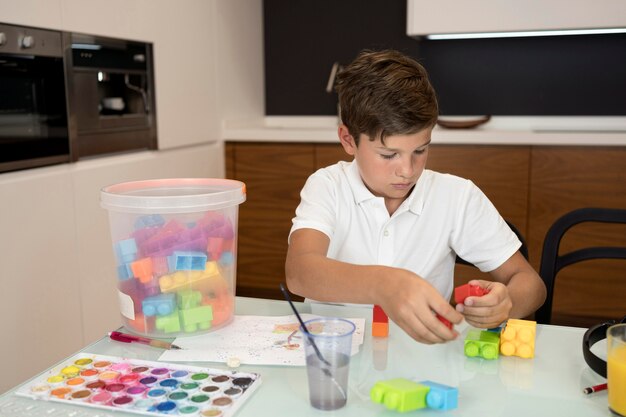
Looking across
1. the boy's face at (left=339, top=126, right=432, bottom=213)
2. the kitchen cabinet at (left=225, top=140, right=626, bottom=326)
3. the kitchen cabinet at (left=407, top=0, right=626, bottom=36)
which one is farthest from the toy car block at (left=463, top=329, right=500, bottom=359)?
the kitchen cabinet at (left=407, top=0, right=626, bottom=36)

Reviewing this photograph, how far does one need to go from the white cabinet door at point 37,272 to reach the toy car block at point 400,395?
134cm

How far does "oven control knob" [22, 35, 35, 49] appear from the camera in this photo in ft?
6.03

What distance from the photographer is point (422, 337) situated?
2.80 ft

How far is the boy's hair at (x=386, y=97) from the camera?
1236mm

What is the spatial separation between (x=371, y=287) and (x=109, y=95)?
1689mm

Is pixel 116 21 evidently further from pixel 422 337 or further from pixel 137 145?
pixel 422 337

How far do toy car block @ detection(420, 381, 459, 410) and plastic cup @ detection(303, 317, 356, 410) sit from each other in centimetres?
11

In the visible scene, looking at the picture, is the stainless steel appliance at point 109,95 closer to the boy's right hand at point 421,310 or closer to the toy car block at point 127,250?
the toy car block at point 127,250

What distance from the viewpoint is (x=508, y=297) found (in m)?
1.00

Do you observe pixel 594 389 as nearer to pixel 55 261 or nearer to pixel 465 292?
pixel 465 292

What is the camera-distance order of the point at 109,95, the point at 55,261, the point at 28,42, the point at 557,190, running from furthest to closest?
the point at 557,190, the point at 109,95, the point at 55,261, the point at 28,42

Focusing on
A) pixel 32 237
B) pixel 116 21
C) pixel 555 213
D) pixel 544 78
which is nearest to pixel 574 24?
pixel 544 78

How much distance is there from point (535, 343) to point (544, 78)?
2.39 metres

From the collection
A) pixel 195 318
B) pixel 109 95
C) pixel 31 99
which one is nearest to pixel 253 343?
pixel 195 318
